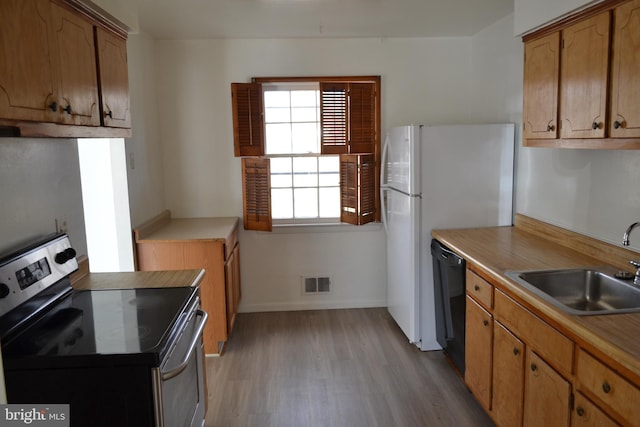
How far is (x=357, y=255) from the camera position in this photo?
4.43 meters

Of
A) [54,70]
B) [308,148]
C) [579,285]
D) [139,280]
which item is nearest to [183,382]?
[139,280]

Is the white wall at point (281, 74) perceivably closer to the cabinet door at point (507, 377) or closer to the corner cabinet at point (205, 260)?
the corner cabinet at point (205, 260)

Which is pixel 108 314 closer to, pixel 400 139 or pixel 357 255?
pixel 400 139

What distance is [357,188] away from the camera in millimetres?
4129

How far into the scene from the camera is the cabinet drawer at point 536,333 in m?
1.79

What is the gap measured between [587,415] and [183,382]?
147cm

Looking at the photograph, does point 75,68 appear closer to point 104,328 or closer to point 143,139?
point 104,328

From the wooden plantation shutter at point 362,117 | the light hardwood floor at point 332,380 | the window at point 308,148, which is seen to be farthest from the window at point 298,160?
the light hardwood floor at point 332,380

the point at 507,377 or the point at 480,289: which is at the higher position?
the point at 480,289

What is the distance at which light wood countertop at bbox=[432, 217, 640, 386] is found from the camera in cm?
152

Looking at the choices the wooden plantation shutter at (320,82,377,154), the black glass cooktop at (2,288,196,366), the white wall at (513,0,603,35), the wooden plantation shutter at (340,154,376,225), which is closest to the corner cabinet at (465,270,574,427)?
the white wall at (513,0,603,35)

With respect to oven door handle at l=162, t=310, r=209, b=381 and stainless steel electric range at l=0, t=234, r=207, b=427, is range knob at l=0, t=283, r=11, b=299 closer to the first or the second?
stainless steel electric range at l=0, t=234, r=207, b=427

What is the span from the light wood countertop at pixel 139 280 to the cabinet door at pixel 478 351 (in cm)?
149

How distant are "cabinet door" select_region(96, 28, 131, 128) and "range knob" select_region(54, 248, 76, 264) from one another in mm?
578
